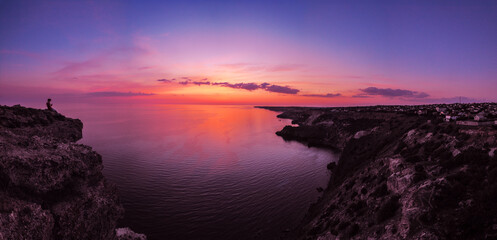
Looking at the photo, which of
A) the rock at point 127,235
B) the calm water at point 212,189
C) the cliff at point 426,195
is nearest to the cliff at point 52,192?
the rock at point 127,235

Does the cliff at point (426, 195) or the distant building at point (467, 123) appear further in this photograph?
the distant building at point (467, 123)

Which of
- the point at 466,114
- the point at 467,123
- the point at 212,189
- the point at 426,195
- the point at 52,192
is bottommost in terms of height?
the point at 212,189

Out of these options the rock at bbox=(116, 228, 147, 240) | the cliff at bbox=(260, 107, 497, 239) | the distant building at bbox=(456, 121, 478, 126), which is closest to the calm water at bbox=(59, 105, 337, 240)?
the rock at bbox=(116, 228, 147, 240)

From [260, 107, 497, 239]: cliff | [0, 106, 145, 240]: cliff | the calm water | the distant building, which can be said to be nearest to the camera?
[0, 106, 145, 240]: cliff

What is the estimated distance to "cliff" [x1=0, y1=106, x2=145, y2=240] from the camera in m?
12.1

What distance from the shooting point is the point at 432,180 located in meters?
18.1

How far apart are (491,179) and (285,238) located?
20241 mm

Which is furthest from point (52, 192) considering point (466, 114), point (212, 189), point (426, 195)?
point (466, 114)

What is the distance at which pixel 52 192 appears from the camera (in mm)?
14445

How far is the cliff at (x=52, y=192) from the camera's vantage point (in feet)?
39.8

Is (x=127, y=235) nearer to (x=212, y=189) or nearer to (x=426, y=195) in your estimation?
(x=212, y=189)

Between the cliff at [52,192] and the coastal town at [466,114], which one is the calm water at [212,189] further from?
the coastal town at [466,114]

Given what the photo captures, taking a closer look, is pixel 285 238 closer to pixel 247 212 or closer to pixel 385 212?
pixel 247 212

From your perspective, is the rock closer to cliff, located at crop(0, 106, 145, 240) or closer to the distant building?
cliff, located at crop(0, 106, 145, 240)
